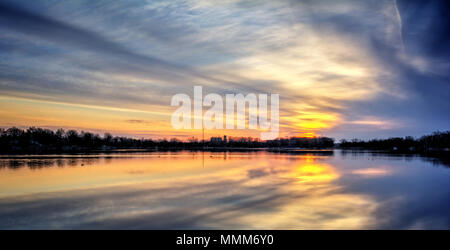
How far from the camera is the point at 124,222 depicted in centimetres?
1180

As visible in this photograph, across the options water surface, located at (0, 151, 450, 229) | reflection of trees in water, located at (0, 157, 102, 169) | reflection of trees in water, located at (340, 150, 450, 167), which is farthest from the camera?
reflection of trees in water, located at (340, 150, 450, 167)

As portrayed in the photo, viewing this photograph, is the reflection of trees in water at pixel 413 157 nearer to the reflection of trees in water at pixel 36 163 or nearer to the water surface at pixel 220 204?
the water surface at pixel 220 204

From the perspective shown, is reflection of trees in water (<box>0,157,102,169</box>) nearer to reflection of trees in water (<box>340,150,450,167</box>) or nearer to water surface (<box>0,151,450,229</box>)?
water surface (<box>0,151,450,229</box>)

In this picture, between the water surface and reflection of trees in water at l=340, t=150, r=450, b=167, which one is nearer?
the water surface

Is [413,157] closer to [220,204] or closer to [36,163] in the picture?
[220,204]

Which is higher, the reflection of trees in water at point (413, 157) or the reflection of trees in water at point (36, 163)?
the reflection of trees in water at point (36, 163)

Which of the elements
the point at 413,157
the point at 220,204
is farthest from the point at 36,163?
the point at 413,157

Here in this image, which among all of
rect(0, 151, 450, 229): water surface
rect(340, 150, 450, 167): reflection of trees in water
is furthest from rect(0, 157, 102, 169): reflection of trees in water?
rect(340, 150, 450, 167): reflection of trees in water

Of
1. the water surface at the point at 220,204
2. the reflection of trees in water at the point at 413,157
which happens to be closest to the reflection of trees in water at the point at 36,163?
the water surface at the point at 220,204

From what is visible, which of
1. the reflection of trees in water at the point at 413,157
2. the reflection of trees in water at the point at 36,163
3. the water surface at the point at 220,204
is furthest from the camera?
the reflection of trees in water at the point at 413,157

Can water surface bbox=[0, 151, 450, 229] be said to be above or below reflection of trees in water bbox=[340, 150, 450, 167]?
above

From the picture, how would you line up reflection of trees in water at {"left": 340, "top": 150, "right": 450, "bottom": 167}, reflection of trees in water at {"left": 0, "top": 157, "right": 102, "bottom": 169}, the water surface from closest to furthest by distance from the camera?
the water surface
reflection of trees in water at {"left": 0, "top": 157, "right": 102, "bottom": 169}
reflection of trees in water at {"left": 340, "top": 150, "right": 450, "bottom": 167}

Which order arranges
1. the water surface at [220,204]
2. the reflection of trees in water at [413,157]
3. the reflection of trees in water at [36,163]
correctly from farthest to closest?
the reflection of trees in water at [413,157], the reflection of trees in water at [36,163], the water surface at [220,204]
